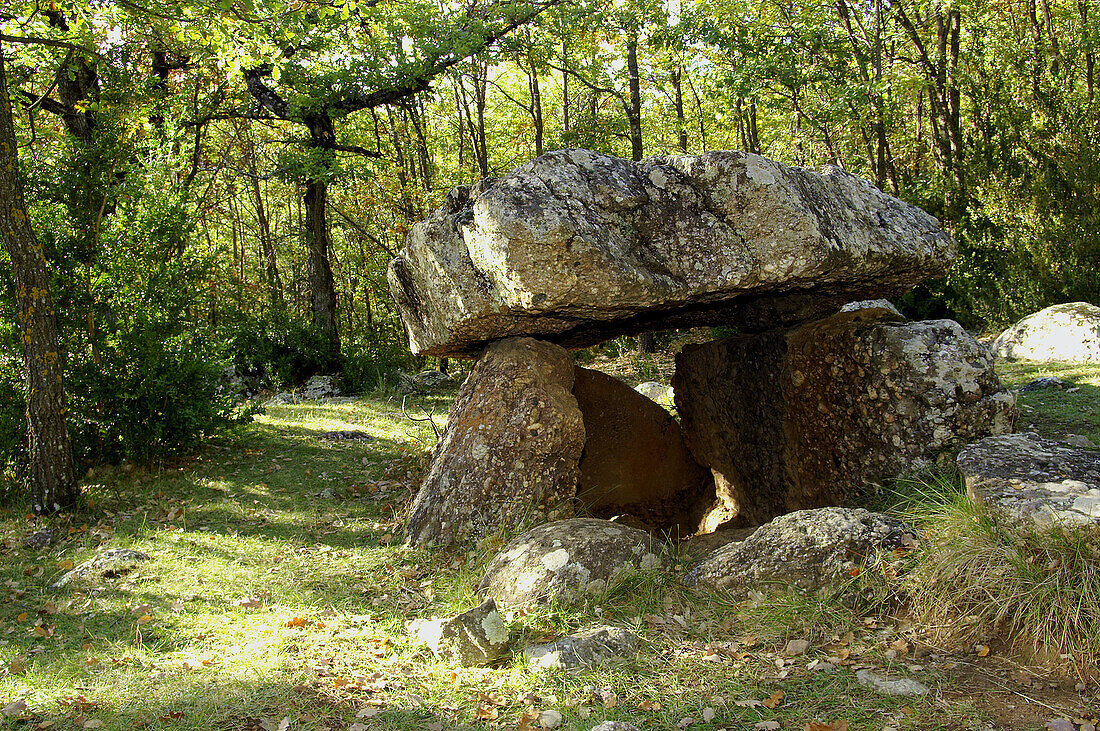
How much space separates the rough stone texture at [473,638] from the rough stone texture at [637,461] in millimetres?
3764

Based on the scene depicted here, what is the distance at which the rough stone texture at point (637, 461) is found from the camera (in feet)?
24.8

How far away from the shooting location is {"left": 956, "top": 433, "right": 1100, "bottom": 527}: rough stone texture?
11.7 ft

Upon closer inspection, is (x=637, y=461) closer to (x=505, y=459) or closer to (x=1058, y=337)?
(x=505, y=459)

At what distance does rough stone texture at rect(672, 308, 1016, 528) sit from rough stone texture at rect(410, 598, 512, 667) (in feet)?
10.9

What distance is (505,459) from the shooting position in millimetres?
5477

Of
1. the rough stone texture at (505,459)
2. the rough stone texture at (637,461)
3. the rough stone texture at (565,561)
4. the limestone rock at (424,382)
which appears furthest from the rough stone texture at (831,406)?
the limestone rock at (424,382)

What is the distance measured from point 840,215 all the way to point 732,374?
6.73 ft

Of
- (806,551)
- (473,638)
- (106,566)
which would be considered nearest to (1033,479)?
(806,551)

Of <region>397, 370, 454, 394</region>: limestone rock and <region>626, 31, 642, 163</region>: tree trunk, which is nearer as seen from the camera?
<region>397, 370, 454, 394</region>: limestone rock

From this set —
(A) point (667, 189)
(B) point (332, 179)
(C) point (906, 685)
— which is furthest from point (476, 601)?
(B) point (332, 179)

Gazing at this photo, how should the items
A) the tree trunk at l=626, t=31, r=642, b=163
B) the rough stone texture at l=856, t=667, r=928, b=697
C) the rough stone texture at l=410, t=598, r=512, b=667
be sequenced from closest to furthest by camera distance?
the rough stone texture at l=856, t=667, r=928, b=697 → the rough stone texture at l=410, t=598, r=512, b=667 → the tree trunk at l=626, t=31, r=642, b=163

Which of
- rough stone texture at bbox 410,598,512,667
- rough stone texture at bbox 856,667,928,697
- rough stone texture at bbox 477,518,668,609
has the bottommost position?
rough stone texture at bbox 856,667,928,697

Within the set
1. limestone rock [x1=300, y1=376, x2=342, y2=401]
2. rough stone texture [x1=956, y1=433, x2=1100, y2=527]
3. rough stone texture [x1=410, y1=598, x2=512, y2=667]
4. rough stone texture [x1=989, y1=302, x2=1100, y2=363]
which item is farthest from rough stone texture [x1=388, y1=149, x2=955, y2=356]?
limestone rock [x1=300, y1=376, x2=342, y2=401]

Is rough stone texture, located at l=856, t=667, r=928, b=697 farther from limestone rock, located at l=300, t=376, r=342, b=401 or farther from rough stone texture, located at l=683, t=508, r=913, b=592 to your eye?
limestone rock, located at l=300, t=376, r=342, b=401
